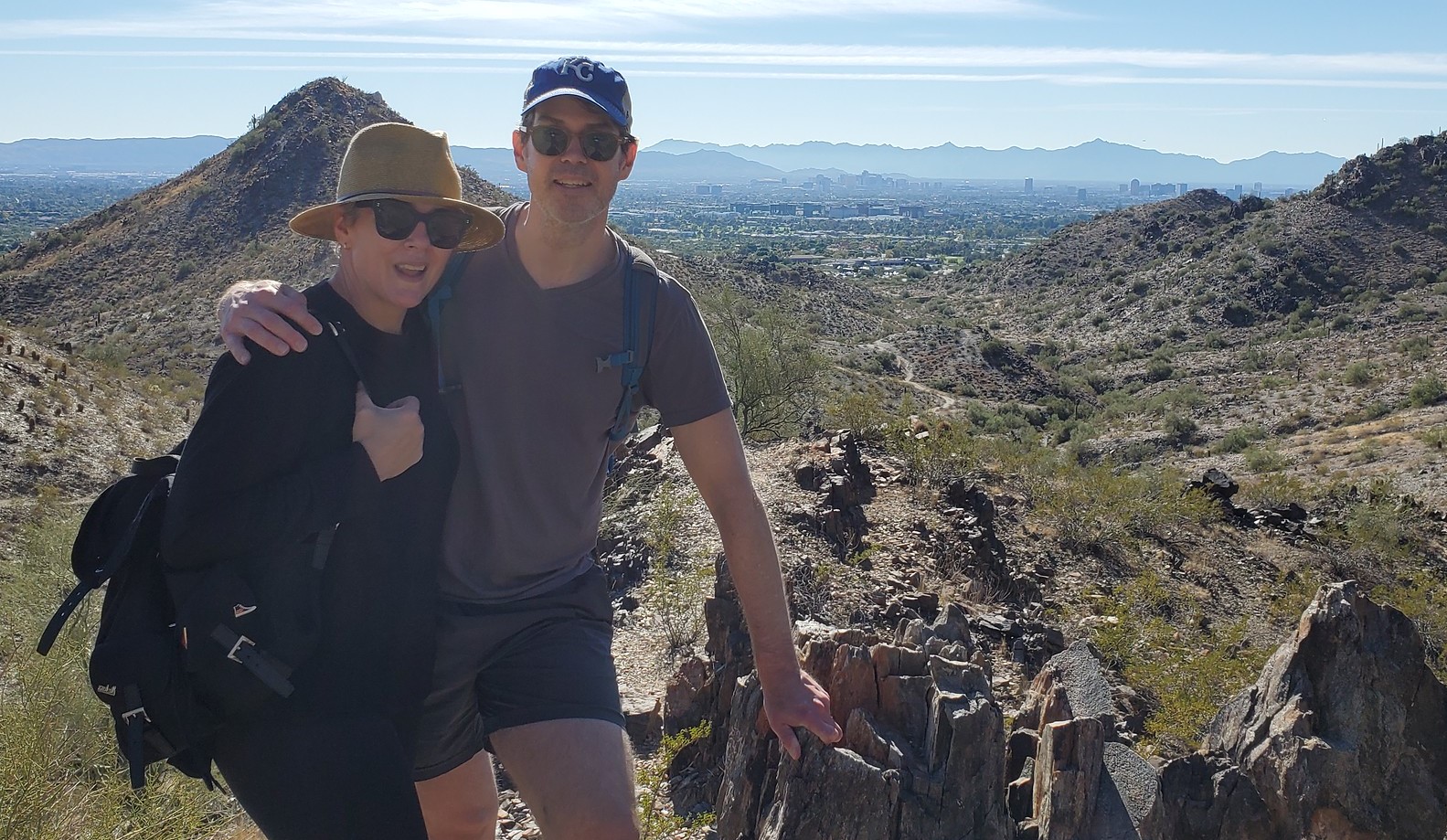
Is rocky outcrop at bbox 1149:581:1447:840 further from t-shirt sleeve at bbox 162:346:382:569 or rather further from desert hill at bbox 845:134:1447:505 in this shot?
desert hill at bbox 845:134:1447:505

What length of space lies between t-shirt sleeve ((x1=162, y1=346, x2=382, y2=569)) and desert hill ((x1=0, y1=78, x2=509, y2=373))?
101 feet

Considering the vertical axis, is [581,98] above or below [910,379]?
→ above

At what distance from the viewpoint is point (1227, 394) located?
28.4 m

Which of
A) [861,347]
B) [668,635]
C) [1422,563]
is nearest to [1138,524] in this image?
[1422,563]

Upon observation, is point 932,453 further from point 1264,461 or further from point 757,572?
point 1264,461

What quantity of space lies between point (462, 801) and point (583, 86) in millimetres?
1921

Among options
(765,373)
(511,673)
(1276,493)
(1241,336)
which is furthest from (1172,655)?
(1241,336)

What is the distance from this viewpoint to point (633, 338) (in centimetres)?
265

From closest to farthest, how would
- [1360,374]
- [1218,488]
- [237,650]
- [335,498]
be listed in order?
1. [237,650]
2. [335,498]
3. [1218,488]
4. [1360,374]

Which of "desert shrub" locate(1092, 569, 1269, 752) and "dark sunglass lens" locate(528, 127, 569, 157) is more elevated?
"dark sunglass lens" locate(528, 127, 569, 157)

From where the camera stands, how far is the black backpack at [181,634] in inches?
Answer: 80.0

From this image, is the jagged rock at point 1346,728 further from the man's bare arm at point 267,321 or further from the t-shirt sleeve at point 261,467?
the man's bare arm at point 267,321

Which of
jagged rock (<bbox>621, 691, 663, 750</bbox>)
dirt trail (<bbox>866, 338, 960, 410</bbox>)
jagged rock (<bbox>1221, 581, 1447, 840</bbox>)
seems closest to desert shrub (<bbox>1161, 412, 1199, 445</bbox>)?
dirt trail (<bbox>866, 338, 960, 410</bbox>)

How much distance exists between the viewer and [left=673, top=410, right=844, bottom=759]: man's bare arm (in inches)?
110
